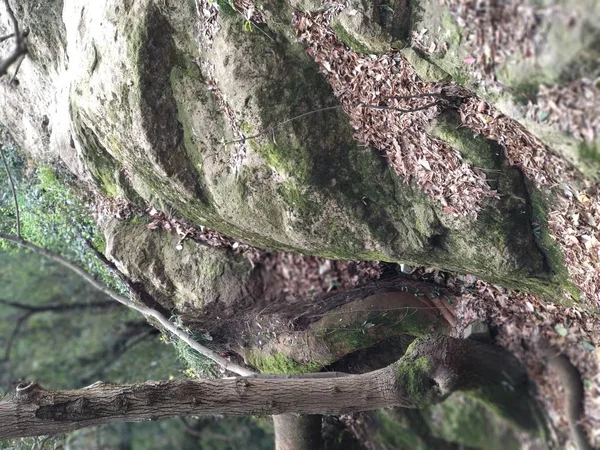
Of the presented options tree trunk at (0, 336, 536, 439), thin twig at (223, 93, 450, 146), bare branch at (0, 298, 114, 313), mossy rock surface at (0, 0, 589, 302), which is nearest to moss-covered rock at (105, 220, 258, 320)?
mossy rock surface at (0, 0, 589, 302)

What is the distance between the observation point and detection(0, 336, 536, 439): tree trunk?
3988mm

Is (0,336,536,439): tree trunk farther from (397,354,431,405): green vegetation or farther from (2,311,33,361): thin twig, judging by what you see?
(2,311,33,361): thin twig

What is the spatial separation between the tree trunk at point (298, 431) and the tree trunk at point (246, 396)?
126 cm

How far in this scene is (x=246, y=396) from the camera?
450cm

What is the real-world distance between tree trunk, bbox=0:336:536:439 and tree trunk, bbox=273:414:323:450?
1255 mm

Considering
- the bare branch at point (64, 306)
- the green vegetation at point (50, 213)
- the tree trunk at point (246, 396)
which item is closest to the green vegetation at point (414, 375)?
the tree trunk at point (246, 396)

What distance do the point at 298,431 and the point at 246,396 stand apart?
1874 mm

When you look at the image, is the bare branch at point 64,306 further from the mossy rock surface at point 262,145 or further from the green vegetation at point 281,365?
the mossy rock surface at point 262,145

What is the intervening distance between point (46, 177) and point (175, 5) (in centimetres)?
359

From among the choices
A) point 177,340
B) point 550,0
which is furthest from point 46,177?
point 550,0

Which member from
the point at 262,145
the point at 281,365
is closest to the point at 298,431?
the point at 281,365

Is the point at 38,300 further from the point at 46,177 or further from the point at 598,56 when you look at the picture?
the point at 598,56

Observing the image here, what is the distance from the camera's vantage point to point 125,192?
609 cm

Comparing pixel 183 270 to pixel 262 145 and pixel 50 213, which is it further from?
pixel 50 213
